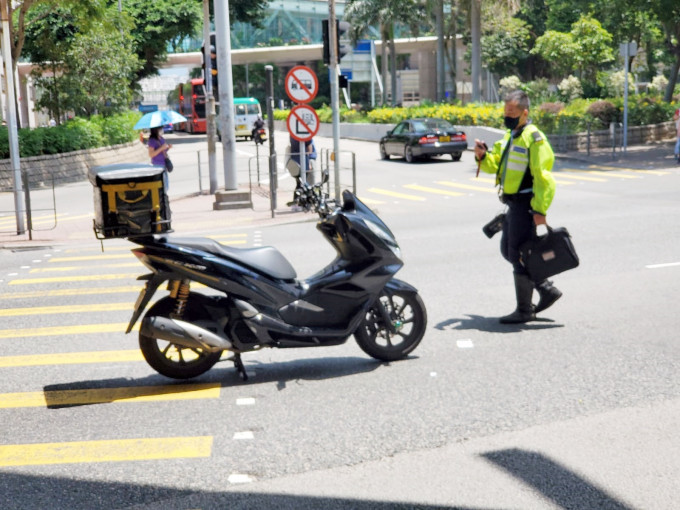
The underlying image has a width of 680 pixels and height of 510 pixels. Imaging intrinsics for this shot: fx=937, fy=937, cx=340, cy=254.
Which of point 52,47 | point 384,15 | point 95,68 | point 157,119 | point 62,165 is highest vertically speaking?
point 384,15

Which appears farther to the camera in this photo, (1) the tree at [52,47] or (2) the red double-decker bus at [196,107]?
(2) the red double-decker bus at [196,107]

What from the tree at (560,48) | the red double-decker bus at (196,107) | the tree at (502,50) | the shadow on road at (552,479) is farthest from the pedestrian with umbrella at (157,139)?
the tree at (502,50)

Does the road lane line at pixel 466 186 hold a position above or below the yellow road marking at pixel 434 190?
above

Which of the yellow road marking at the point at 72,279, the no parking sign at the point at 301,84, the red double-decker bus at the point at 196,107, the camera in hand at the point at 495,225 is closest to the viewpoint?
the camera in hand at the point at 495,225

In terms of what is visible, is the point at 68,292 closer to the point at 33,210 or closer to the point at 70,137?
the point at 33,210

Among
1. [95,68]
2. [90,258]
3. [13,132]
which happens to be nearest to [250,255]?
[90,258]

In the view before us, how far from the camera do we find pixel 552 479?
4.71 metres

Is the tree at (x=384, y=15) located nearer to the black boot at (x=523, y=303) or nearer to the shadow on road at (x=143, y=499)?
the black boot at (x=523, y=303)

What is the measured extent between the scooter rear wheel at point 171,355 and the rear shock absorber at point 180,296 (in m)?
0.03

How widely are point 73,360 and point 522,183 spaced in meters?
3.93

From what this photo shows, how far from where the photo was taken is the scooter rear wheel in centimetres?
647

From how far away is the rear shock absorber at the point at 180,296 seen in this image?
6453 millimetres

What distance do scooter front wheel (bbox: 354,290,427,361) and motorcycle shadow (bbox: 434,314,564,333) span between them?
1.05 m

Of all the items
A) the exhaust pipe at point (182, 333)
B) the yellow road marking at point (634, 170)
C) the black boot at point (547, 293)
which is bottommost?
the yellow road marking at point (634, 170)
